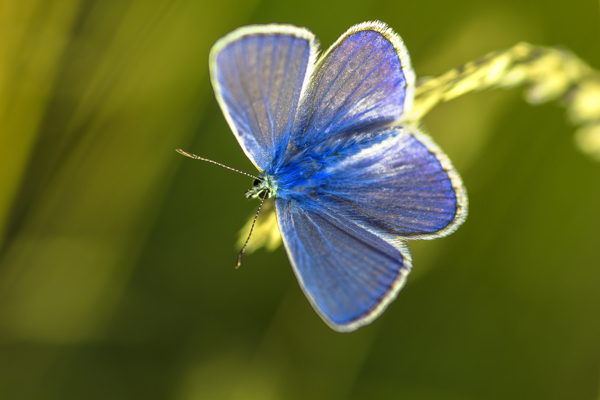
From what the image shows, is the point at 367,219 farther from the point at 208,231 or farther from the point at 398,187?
the point at 208,231

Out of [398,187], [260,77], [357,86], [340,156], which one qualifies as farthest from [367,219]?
[260,77]

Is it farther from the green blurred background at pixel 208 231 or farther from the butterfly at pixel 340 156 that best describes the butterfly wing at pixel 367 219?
the green blurred background at pixel 208 231

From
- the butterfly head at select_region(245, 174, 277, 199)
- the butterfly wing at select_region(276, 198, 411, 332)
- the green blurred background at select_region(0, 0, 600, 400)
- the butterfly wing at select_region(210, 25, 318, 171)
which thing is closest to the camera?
the butterfly wing at select_region(276, 198, 411, 332)

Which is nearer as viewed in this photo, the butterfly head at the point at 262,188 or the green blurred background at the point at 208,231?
the butterfly head at the point at 262,188

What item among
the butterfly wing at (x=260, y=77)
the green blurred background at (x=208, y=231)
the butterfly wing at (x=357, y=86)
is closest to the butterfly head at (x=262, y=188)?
the butterfly wing at (x=260, y=77)

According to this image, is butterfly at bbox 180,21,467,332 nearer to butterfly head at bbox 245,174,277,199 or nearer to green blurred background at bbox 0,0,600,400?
butterfly head at bbox 245,174,277,199

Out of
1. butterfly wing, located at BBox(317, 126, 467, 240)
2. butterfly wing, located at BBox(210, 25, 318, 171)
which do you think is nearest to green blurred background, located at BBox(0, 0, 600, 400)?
butterfly wing, located at BBox(317, 126, 467, 240)
